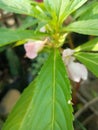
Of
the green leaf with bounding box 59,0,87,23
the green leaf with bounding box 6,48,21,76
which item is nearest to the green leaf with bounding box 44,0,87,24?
the green leaf with bounding box 59,0,87,23

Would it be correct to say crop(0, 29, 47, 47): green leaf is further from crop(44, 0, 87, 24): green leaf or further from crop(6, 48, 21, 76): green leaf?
crop(6, 48, 21, 76): green leaf

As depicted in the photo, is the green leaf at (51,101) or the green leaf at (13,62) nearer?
the green leaf at (51,101)

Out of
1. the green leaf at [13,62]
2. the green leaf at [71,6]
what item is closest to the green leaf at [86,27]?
the green leaf at [71,6]

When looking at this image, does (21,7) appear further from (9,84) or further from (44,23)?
(9,84)

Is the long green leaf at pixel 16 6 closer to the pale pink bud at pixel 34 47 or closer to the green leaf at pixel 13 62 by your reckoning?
the pale pink bud at pixel 34 47

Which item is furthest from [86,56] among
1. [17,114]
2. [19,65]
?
[19,65]

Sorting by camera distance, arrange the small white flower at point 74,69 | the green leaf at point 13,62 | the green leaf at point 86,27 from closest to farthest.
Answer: the green leaf at point 86,27
the small white flower at point 74,69
the green leaf at point 13,62
